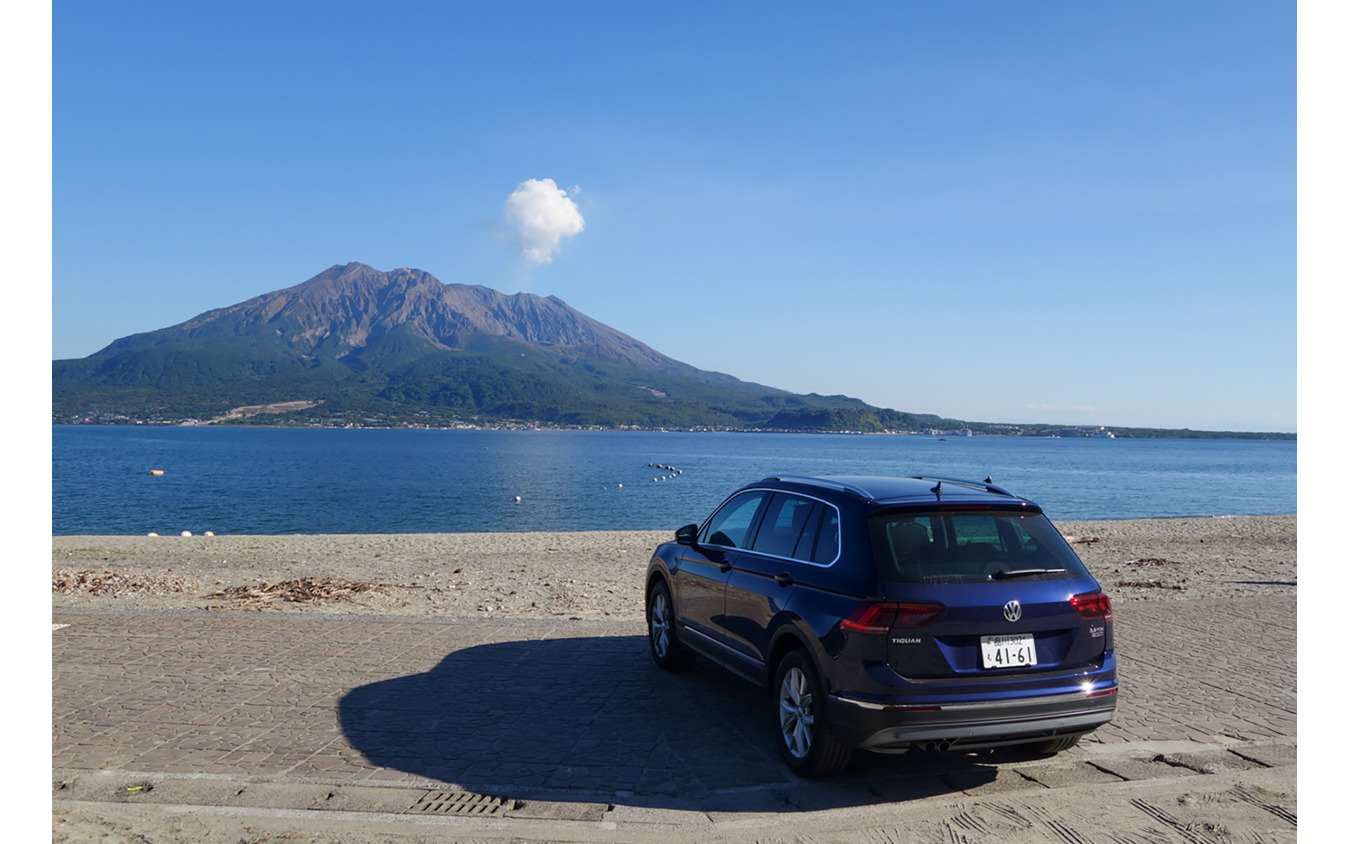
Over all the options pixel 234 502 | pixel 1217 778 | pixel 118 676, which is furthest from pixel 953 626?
pixel 234 502

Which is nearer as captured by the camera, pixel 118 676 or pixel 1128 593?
pixel 118 676

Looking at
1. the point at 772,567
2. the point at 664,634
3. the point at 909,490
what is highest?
the point at 909,490

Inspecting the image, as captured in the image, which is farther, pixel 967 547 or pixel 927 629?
pixel 967 547

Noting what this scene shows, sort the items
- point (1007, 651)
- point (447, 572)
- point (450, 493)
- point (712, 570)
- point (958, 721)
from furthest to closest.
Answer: point (450, 493) < point (447, 572) < point (712, 570) < point (1007, 651) < point (958, 721)

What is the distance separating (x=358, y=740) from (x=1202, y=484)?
272 feet

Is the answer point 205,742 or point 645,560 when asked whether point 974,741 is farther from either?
point 645,560

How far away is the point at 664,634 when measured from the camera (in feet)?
25.2

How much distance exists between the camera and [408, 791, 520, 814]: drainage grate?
4.62 metres

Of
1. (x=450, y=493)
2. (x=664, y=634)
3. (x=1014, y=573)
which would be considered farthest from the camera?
(x=450, y=493)

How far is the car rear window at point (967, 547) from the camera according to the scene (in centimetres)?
490

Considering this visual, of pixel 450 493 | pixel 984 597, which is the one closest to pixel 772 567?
pixel 984 597

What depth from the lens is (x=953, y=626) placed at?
4.70 meters

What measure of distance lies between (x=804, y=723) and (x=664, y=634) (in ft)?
8.73

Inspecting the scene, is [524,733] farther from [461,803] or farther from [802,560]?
[802,560]
